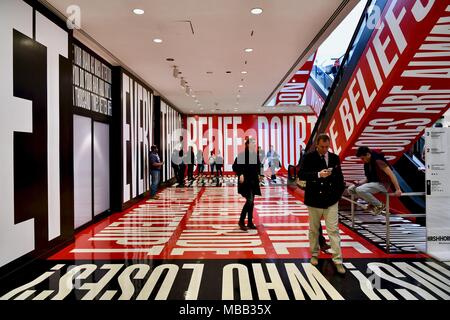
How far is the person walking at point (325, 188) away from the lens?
391 centimetres

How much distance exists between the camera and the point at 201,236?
562 cm

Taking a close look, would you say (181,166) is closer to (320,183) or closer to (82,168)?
(82,168)

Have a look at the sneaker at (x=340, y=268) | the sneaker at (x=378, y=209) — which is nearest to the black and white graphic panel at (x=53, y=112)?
the sneaker at (x=340, y=268)

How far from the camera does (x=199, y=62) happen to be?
816cm

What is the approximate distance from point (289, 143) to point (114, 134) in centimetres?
1368

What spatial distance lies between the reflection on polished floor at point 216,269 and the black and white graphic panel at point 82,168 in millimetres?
349

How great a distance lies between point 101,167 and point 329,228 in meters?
5.15

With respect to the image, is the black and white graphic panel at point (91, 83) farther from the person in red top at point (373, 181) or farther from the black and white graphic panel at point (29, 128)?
the person in red top at point (373, 181)

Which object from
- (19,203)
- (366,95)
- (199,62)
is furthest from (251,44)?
(19,203)

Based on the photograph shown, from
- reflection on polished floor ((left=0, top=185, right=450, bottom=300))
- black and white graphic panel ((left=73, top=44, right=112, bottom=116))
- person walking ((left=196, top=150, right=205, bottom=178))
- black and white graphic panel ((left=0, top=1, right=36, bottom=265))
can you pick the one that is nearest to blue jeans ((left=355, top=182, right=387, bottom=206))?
reflection on polished floor ((left=0, top=185, right=450, bottom=300))

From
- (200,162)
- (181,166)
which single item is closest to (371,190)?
(181,166)

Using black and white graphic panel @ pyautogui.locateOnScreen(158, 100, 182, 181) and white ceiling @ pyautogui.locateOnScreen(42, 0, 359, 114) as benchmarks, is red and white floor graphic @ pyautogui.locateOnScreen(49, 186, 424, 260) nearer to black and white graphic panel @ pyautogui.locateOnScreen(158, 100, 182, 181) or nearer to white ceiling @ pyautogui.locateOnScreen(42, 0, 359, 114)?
white ceiling @ pyautogui.locateOnScreen(42, 0, 359, 114)

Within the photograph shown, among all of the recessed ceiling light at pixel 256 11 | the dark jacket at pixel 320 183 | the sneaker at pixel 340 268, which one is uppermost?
the recessed ceiling light at pixel 256 11

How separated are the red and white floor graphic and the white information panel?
39 cm
